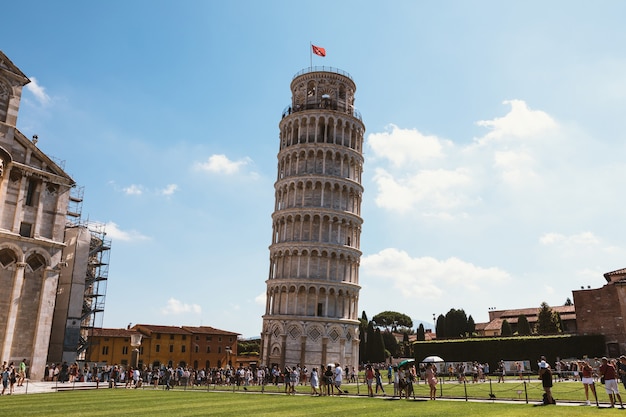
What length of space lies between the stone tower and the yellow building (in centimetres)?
2784

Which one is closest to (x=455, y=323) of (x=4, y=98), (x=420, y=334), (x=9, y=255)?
(x=420, y=334)

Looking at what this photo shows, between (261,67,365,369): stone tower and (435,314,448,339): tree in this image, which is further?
(435,314,448,339): tree

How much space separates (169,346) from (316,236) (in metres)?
42.4

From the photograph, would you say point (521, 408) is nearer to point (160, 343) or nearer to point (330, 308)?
point (330, 308)

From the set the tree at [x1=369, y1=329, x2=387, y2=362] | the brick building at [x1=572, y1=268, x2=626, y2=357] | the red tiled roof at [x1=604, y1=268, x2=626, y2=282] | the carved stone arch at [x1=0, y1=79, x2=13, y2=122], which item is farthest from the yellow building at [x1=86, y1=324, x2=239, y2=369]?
the red tiled roof at [x1=604, y1=268, x2=626, y2=282]

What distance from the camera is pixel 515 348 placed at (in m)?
52.7

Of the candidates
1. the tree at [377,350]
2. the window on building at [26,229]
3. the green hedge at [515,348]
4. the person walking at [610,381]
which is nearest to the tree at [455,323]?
the tree at [377,350]

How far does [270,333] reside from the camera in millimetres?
57188

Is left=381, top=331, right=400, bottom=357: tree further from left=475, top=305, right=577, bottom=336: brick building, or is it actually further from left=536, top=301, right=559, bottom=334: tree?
Result: left=536, top=301, right=559, bottom=334: tree

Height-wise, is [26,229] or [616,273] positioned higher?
[26,229]

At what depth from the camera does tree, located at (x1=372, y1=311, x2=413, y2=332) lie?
127 meters

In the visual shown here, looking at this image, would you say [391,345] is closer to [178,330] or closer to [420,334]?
[420,334]

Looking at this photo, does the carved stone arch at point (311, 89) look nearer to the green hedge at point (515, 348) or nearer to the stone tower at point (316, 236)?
the stone tower at point (316, 236)

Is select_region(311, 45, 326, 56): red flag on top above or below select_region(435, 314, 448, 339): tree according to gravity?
above
